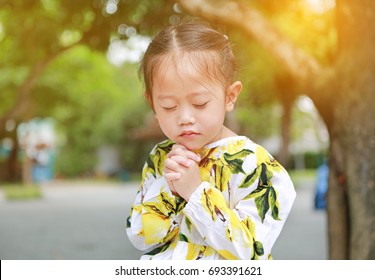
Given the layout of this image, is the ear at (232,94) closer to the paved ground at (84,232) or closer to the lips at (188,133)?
the lips at (188,133)

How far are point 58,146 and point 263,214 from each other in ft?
69.6

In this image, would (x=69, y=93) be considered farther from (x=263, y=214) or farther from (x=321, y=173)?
(x=263, y=214)

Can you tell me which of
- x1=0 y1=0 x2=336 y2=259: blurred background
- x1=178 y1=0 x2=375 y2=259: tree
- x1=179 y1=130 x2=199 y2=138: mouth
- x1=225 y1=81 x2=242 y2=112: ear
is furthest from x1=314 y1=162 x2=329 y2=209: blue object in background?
x1=179 y1=130 x2=199 y2=138: mouth

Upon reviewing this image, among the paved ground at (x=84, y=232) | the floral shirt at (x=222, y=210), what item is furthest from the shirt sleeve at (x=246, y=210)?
the paved ground at (x=84, y=232)

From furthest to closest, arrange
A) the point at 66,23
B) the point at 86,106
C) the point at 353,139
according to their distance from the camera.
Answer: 1. the point at 86,106
2. the point at 66,23
3. the point at 353,139

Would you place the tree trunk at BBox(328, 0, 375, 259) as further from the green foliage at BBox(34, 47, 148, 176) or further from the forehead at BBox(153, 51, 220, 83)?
the green foliage at BBox(34, 47, 148, 176)

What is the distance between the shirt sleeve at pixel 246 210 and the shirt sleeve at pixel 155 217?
3.4 inches

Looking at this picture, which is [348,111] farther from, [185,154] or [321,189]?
[321,189]

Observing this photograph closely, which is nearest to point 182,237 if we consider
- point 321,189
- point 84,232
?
point 84,232

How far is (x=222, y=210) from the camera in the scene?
1.26 metres

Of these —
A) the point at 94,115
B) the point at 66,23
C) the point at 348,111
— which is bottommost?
the point at 94,115

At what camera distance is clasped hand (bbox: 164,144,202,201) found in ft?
4.16

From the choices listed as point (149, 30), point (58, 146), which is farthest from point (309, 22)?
point (58, 146)

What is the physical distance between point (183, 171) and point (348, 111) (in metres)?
2.29
